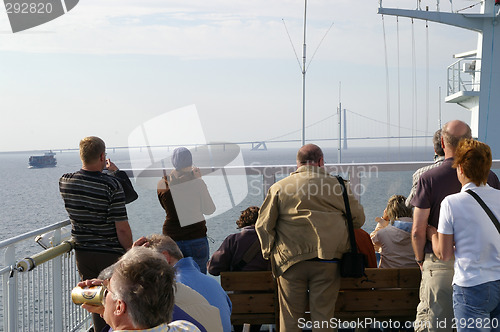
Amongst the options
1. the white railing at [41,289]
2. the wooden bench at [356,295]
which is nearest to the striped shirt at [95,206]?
the white railing at [41,289]

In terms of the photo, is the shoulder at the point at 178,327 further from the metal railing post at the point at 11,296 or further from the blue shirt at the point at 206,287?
the metal railing post at the point at 11,296

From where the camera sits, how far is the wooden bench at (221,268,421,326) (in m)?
4.33

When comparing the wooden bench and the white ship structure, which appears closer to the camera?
the wooden bench

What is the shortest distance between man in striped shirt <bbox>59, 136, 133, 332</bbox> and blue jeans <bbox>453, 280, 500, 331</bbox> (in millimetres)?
2250

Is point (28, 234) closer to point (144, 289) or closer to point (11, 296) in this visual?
point (11, 296)

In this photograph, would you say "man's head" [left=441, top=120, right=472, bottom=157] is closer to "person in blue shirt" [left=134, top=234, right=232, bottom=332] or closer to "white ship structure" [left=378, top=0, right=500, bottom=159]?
"person in blue shirt" [left=134, top=234, right=232, bottom=332]

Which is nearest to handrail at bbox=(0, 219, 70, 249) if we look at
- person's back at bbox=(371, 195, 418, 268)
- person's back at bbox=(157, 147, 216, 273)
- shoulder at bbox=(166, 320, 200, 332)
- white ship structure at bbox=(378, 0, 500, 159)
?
person's back at bbox=(157, 147, 216, 273)

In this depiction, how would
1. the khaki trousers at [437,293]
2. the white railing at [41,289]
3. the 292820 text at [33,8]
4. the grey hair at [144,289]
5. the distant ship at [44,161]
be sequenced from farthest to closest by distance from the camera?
the distant ship at [44,161] → the 292820 text at [33,8] → the white railing at [41,289] → the khaki trousers at [437,293] → the grey hair at [144,289]

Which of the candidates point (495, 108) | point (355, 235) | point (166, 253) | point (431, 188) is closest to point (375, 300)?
point (355, 235)

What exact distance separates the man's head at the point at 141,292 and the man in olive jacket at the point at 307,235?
6.87 feet

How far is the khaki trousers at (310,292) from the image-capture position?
4.08 metres

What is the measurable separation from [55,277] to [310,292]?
6.32ft

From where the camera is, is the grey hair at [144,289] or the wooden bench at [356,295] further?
the wooden bench at [356,295]

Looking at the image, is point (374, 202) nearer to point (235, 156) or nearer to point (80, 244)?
point (235, 156)
